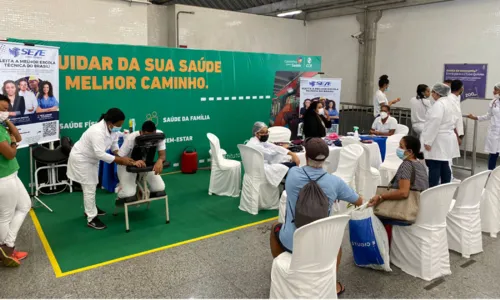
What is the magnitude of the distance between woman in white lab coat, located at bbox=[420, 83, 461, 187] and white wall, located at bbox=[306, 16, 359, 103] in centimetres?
631

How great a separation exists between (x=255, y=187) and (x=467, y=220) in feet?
7.77

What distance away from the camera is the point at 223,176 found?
5.86 m

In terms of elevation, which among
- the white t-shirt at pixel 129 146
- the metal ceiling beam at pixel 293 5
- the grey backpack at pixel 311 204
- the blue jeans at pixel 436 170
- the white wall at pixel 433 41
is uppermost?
the metal ceiling beam at pixel 293 5

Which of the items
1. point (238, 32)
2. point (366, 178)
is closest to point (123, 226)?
point (366, 178)

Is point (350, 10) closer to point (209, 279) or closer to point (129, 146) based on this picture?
point (129, 146)

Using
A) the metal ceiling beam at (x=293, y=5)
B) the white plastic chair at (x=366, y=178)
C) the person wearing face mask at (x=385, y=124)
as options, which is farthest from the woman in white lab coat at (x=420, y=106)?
the metal ceiling beam at (x=293, y=5)

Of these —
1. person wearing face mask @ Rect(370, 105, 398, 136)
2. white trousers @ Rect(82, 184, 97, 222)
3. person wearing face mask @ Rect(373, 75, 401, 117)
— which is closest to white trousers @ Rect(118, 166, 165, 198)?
white trousers @ Rect(82, 184, 97, 222)

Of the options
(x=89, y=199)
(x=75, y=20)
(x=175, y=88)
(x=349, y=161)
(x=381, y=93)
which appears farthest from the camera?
(x=75, y=20)

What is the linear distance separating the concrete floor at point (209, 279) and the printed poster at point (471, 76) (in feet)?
18.8

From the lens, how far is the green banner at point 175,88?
20.5 ft

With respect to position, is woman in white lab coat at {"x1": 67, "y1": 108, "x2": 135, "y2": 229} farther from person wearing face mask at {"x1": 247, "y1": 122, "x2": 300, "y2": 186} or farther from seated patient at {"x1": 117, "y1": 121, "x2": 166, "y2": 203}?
person wearing face mask at {"x1": 247, "y1": 122, "x2": 300, "y2": 186}

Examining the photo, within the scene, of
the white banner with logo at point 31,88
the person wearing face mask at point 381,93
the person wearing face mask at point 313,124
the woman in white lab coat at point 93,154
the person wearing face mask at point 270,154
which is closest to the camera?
the woman in white lab coat at point 93,154

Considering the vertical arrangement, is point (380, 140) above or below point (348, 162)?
→ above

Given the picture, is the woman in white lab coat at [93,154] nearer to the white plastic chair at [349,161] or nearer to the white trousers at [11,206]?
the white trousers at [11,206]
